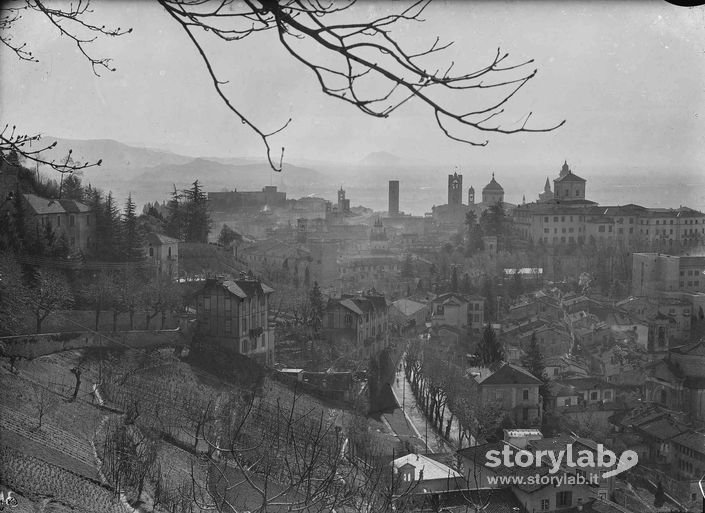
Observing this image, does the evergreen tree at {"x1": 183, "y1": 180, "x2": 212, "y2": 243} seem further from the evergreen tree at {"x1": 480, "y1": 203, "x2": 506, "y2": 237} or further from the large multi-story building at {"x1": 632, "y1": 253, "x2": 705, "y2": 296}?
the large multi-story building at {"x1": 632, "y1": 253, "x2": 705, "y2": 296}

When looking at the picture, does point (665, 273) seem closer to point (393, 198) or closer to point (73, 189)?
point (393, 198)

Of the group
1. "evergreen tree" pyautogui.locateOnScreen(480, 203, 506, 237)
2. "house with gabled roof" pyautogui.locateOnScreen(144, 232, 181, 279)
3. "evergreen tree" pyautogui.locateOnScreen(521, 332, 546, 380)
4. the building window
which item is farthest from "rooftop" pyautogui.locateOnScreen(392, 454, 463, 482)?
"evergreen tree" pyautogui.locateOnScreen(480, 203, 506, 237)

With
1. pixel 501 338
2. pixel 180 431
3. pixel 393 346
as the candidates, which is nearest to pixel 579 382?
pixel 501 338

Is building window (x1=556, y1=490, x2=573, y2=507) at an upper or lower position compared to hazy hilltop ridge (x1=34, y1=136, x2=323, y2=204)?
lower

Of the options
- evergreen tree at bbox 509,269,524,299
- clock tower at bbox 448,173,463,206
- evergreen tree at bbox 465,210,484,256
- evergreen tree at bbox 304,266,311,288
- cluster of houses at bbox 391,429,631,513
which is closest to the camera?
cluster of houses at bbox 391,429,631,513

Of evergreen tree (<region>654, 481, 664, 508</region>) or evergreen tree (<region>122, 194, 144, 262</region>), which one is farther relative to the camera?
evergreen tree (<region>122, 194, 144, 262</region>)

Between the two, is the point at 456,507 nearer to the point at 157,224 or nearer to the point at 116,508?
the point at 116,508

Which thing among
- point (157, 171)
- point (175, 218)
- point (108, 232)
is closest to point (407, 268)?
point (175, 218)
